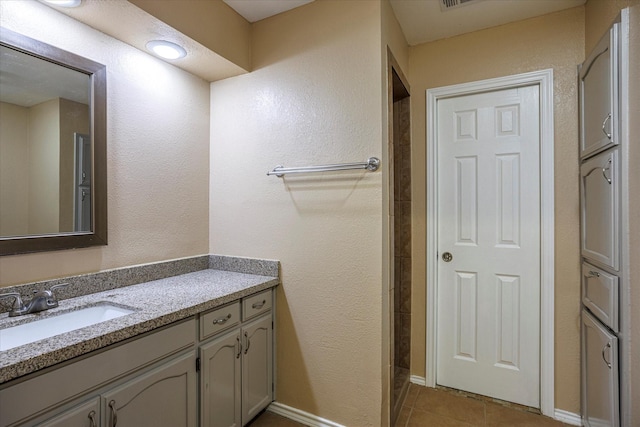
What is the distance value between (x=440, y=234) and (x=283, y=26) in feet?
5.64

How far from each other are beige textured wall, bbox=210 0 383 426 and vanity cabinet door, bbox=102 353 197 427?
650 millimetres

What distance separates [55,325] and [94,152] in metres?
0.81

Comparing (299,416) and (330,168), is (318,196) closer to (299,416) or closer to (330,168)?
(330,168)

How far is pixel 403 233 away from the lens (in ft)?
7.68

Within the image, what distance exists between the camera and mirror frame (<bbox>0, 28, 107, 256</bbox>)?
1355mm

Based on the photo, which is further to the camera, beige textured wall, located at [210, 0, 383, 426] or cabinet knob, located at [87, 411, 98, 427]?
beige textured wall, located at [210, 0, 383, 426]

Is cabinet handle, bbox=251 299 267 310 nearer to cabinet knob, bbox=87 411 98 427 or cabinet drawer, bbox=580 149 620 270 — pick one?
cabinet knob, bbox=87 411 98 427

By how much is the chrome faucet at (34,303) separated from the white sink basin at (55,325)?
0.06m

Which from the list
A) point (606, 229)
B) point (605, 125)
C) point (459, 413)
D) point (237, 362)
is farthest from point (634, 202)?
point (237, 362)

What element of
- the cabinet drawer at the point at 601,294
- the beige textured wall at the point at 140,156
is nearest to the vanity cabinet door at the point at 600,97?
the cabinet drawer at the point at 601,294

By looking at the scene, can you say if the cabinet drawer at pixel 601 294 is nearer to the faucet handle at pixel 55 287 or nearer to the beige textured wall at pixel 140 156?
the beige textured wall at pixel 140 156

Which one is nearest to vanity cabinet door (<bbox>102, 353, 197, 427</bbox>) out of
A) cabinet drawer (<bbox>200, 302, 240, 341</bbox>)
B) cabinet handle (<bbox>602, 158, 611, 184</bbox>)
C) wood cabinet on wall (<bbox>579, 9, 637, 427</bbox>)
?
cabinet drawer (<bbox>200, 302, 240, 341</bbox>)

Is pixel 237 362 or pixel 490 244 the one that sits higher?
pixel 490 244

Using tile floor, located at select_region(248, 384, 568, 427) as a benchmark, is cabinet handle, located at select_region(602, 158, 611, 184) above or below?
above
